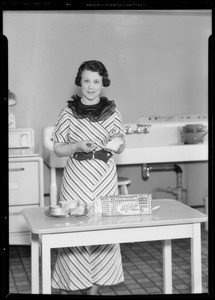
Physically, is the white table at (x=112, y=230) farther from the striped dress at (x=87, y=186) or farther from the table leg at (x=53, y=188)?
the table leg at (x=53, y=188)

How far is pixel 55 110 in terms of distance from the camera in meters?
3.40

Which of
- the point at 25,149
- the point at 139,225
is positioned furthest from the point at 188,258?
the point at 139,225

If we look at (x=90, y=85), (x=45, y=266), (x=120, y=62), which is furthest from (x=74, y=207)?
(x=120, y=62)

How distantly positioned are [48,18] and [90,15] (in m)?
0.36

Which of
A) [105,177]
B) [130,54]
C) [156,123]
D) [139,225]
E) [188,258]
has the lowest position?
[188,258]

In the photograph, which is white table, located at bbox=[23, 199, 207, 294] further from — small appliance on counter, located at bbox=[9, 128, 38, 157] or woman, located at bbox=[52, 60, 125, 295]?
small appliance on counter, located at bbox=[9, 128, 38, 157]

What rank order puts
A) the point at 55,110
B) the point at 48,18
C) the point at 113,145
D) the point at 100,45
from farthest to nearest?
1. the point at 100,45
2. the point at 55,110
3. the point at 48,18
4. the point at 113,145

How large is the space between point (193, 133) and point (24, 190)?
1044 mm

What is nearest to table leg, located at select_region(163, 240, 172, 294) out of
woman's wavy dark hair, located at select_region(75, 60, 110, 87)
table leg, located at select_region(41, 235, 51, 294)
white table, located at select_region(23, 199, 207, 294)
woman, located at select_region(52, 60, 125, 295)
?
woman, located at select_region(52, 60, 125, 295)

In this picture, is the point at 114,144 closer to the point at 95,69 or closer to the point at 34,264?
the point at 95,69

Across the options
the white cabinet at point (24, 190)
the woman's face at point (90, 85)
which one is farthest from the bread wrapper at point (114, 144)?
the white cabinet at point (24, 190)

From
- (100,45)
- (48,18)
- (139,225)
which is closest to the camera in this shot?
(139,225)

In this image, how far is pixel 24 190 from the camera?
3734mm

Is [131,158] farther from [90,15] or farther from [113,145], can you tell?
[113,145]
